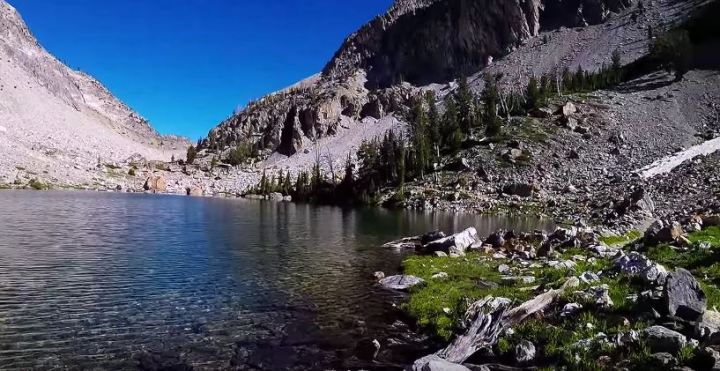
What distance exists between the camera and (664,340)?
13.9 m

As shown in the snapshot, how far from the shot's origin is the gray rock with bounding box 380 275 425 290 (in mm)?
30578

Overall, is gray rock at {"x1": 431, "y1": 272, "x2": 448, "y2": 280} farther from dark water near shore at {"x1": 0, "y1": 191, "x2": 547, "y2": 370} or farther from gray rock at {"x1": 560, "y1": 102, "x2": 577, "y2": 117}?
gray rock at {"x1": 560, "y1": 102, "x2": 577, "y2": 117}

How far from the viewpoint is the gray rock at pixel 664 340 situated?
1360 cm

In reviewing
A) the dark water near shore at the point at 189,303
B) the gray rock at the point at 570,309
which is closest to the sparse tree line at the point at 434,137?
the dark water near shore at the point at 189,303

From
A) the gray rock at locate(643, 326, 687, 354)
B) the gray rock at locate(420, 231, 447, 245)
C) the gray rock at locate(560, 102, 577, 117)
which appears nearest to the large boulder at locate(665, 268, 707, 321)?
the gray rock at locate(643, 326, 687, 354)

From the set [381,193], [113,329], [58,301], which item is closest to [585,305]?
[113,329]

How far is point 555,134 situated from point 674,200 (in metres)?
72.1

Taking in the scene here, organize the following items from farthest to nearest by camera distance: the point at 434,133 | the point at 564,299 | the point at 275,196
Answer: the point at 275,196 < the point at 434,133 < the point at 564,299

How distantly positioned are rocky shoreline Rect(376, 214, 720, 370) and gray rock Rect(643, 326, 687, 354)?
0.08 feet

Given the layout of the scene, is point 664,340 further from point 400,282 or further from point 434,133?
point 434,133

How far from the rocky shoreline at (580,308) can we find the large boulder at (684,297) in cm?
3

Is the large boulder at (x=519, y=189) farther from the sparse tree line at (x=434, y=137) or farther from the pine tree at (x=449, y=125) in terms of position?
the pine tree at (x=449, y=125)

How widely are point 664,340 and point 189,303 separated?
21.1 m

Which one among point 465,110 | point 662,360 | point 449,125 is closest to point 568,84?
point 465,110
